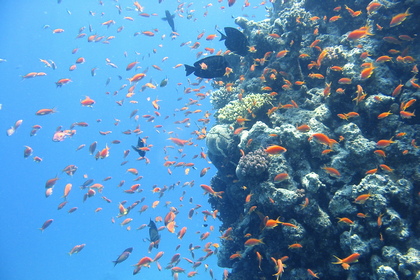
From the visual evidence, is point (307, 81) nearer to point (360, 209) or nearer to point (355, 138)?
point (355, 138)

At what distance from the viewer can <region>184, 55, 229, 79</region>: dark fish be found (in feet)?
18.5

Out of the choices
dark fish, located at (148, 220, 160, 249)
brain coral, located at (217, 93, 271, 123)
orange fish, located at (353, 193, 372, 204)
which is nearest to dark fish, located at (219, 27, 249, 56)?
brain coral, located at (217, 93, 271, 123)

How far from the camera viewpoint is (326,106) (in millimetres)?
6195

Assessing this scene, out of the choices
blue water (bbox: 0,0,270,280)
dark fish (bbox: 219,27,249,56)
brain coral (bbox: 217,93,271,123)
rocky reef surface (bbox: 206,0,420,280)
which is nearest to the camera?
rocky reef surface (bbox: 206,0,420,280)

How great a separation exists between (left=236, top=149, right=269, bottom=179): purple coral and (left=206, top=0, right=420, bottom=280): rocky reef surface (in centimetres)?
3

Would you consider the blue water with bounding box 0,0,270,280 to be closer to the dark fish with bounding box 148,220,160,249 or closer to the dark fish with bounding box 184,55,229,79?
the dark fish with bounding box 148,220,160,249

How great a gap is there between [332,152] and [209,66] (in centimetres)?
373

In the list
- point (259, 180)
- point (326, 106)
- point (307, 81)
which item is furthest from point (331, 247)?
point (307, 81)

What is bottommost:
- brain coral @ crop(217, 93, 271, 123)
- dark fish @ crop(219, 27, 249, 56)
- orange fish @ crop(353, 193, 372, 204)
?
orange fish @ crop(353, 193, 372, 204)

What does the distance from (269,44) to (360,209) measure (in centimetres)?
590

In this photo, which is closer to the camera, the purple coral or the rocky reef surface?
the rocky reef surface

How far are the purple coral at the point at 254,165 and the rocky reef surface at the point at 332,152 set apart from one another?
27mm

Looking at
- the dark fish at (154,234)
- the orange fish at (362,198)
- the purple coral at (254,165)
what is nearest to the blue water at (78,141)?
the dark fish at (154,234)

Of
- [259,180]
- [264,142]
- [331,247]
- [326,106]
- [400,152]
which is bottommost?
[331,247]
